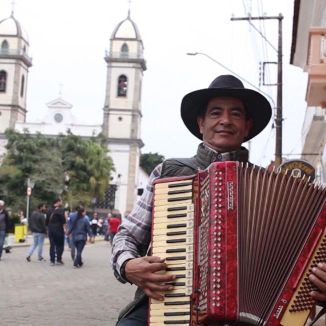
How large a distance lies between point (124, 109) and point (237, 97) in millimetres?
84591

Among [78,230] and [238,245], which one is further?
[78,230]

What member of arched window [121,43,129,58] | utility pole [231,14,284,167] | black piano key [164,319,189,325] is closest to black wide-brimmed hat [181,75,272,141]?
black piano key [164,319,189,325]

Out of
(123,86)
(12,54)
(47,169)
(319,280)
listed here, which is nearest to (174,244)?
(319,280)

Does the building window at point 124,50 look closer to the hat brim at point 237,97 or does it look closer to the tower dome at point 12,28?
the tower dome at point 12,28

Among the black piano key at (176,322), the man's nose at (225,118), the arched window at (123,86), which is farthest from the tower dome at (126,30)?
the black piano key at (176,322)

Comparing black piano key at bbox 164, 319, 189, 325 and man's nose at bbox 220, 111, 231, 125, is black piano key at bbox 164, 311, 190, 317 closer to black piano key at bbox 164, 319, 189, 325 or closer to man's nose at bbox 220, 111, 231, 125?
black piano key at bbox 164, 319, 189, 325

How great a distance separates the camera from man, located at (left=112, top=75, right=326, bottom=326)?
3449mm

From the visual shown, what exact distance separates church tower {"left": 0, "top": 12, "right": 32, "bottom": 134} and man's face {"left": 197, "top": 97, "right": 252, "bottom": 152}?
86.0 metres

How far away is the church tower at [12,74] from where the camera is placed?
88750 millimetres

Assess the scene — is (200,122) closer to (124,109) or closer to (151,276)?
(151,276)

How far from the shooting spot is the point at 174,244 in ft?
10.2

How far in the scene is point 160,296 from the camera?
3082 millimetres

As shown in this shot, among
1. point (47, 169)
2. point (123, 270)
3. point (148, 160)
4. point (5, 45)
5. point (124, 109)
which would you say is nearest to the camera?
point (123, 270)

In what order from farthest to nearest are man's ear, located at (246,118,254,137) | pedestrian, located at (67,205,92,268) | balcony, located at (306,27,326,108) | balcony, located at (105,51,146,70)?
1. balcony, located at (105,51,146,70)
2. pedestrian, located at (67,205,92,268)
3. balcony, located at (306,27,326,108)
4. man's ear, located at (246,118,254,137)
